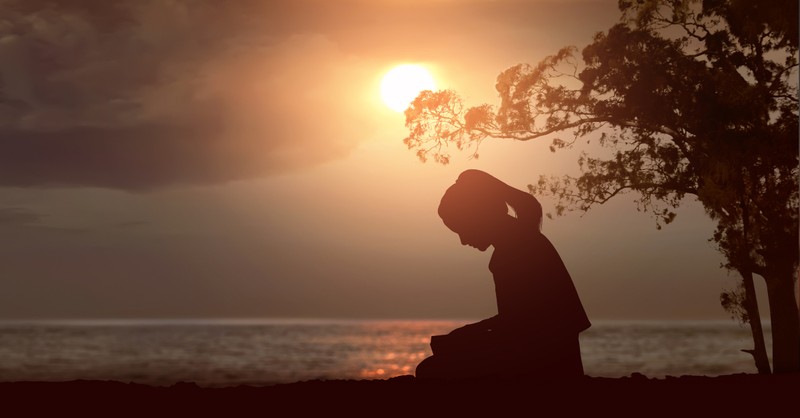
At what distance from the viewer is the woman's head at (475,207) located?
339 inches

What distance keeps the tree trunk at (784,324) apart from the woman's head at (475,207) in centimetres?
946

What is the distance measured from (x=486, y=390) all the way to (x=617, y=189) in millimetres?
11678

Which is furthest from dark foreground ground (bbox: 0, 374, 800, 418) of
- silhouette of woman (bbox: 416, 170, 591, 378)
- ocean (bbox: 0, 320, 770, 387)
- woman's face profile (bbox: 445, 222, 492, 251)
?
ocean (bbox: 0, 320, 770, 387)

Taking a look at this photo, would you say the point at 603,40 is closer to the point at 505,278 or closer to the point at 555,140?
the point at 555,140

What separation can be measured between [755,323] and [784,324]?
25.0 inches

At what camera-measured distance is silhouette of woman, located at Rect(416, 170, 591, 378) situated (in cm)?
829

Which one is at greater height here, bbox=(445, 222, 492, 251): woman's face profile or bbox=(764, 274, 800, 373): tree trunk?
bbox=(445, 222, 492, 251): woman's face profile

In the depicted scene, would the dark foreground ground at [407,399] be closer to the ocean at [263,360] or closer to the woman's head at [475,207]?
the woman's head at [475,207]

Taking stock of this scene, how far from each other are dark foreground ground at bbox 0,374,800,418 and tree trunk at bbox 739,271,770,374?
9523mm

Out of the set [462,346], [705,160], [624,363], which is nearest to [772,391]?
[462,346]

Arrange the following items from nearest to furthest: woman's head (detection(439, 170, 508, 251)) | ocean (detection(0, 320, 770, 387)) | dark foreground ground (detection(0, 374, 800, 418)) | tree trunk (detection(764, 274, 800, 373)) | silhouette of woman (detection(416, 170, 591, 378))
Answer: dark foreground ground (detection(0, 374, 800, 418)) → silhouette of woman (detection(416, 170, 591, 378)) → woman's head (detection(439, 170, 508, 251)) → tree trunk (detection(764, 274, 800, 373)) → ocean (detection(0, 320, 770, 387))

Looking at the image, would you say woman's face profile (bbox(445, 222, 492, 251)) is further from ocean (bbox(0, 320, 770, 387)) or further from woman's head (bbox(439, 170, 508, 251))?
ocean (bbox(0, 320, 770, 387))

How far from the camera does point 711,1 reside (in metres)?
16.8

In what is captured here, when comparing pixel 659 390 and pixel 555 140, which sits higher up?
pixel 555 140
